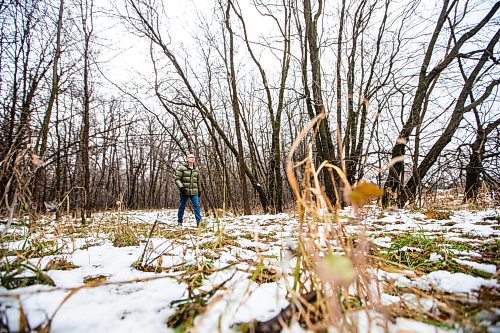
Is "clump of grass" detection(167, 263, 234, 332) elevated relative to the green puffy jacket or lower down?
lower down

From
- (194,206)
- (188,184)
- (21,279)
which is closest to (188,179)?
(188,184)

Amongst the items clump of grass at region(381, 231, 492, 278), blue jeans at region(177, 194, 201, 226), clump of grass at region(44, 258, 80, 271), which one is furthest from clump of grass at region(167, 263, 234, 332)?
blue jeans at region(177, 194, 201, 226)

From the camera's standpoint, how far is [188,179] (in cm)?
655

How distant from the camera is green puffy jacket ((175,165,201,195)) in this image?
6.43 metres

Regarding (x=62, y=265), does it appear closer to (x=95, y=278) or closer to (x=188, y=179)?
(x=95, y=278)

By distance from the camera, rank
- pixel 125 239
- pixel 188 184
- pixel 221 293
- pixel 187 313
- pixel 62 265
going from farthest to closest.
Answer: pixel 188 184 < pixel 125 239 < pixel 62 265 < pixel 221 293 < pixel 187 313

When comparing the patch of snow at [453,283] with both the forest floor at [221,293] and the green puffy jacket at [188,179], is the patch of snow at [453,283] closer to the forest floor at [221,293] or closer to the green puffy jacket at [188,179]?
the forest floor at [221,293]

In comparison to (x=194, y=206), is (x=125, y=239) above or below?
below

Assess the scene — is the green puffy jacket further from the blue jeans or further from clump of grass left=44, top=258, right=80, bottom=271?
clump of grass left=44, top=258, right=80, bottom=271

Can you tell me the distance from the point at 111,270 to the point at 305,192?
1509 mm

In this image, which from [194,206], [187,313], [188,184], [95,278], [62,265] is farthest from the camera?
[188,184]

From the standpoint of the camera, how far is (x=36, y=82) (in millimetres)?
7301

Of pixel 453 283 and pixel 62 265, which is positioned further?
pixel 62 265

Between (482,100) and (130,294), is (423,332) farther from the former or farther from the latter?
(482,100)
